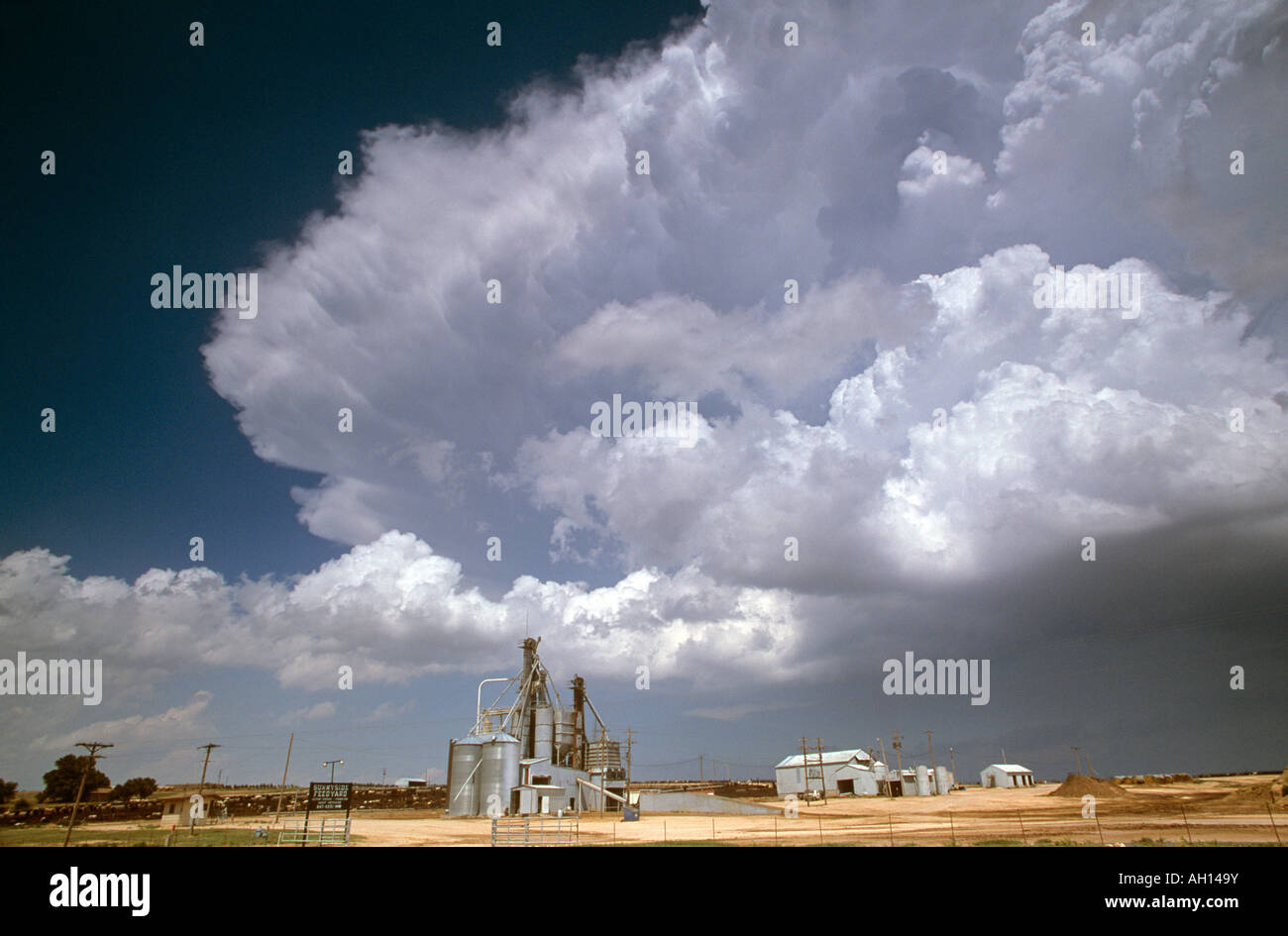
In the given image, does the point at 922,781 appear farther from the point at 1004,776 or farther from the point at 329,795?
the point at 329,795

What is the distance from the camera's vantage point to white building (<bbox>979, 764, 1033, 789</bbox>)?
10944 cm

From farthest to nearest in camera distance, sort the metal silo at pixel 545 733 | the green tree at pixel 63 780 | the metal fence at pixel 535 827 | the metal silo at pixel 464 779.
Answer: the green tree at pixel 63 780 < the metal silo at pixel 545 733 < the metal silo at pixel 464 779 < the metal fence at pixel 535 827

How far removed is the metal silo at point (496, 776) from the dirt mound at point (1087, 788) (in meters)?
56.7

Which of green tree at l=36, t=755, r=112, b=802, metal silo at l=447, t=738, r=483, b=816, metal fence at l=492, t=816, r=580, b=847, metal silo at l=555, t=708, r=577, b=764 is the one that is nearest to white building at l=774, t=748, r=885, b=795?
metal silo at l=555, t=708, r=577, b=764

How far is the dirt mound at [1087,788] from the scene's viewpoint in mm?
66000

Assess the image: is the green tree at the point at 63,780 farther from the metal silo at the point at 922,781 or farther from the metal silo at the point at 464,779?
the metal silo at the point at 922,781

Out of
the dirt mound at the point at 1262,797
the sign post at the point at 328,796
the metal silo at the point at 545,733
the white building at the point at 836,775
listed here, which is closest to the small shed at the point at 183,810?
the metal silo at the point at 545,733
